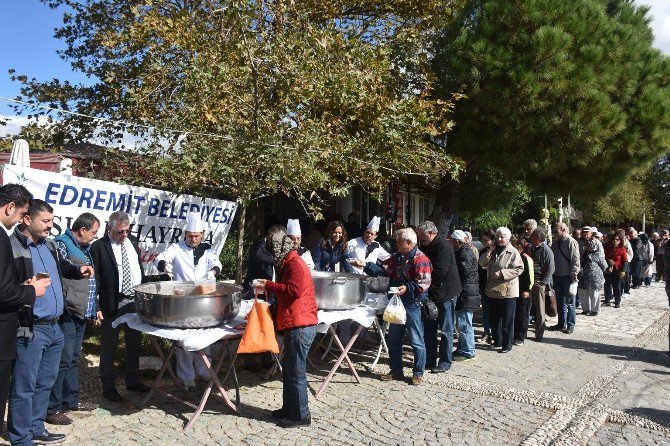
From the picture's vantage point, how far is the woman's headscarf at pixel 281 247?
486 centimetres

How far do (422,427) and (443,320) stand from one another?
6.47ft

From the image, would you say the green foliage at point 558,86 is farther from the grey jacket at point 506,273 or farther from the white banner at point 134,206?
the white banner at point 134,206

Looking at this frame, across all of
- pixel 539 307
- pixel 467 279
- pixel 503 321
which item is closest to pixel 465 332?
pixel 467 279

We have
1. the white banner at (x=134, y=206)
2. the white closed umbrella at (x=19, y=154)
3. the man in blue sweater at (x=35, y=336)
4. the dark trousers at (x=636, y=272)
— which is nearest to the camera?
the man in blue sweater at (x=35, y=336)

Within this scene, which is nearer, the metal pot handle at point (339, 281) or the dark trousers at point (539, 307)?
the metal pot handle at point (339, 281)

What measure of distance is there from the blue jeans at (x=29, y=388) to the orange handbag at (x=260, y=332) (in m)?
1.46

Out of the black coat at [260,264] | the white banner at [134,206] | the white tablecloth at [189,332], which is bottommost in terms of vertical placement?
the white tablecloth at [189,332]

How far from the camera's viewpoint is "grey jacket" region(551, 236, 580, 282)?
9176mm

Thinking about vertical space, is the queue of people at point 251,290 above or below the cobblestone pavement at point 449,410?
above

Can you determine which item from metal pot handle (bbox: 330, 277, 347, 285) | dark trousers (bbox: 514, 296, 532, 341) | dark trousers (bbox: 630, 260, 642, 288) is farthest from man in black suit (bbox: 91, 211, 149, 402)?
dark trousers (bbox: 630, 260, 642, 288)

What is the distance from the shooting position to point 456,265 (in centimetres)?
684

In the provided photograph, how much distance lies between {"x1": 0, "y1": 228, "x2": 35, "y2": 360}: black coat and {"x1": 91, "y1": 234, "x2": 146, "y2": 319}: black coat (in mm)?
1510

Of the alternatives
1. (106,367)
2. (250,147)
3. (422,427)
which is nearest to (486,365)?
(422,427)

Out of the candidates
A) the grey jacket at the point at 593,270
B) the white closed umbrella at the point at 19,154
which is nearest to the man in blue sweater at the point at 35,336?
the white closed umbrella at the point at 19,154
